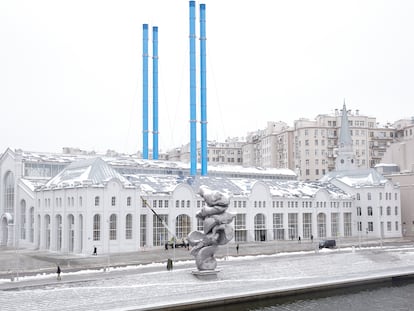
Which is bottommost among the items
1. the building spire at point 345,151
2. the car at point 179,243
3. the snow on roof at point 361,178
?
the car at point 179,243

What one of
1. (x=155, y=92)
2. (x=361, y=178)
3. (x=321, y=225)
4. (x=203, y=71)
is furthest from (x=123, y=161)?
(x=361, y=178)

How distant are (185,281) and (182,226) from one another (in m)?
31.5

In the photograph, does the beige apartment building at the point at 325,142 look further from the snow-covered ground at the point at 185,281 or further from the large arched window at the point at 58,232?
the snow-covered ground at the point at 185,281

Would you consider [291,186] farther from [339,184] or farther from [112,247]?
[112,247]

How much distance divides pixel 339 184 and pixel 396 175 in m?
10.4

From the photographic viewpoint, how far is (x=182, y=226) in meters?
74.0

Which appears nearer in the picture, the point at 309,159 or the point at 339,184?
the point at 339,184

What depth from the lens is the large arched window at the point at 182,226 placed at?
73375 millimetres

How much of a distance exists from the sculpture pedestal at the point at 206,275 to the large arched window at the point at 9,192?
46.7 metres

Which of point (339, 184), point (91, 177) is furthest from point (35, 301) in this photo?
point (339, 184)

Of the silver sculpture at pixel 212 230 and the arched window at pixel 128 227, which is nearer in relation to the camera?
the silver sculpture at pixel 212 230

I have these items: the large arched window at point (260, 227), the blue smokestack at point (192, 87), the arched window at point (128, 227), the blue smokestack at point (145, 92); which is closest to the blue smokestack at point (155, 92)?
the blue smokestack at point (145, 92)

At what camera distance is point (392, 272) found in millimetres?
50656

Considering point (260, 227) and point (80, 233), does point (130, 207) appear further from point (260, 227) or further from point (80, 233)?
point (260, 227)
